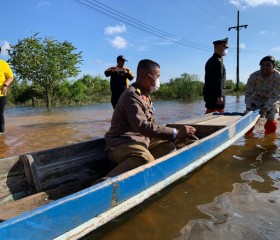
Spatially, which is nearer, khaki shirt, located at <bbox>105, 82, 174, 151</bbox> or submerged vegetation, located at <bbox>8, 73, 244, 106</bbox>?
khaki shirt, located at <bbox>105, 82, 174, 151</bbox>

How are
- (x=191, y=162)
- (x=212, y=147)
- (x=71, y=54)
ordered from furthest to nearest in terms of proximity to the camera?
(x=71, y=54)
(x=212, y=147)
(x=191, y=162)

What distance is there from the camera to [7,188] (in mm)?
2934

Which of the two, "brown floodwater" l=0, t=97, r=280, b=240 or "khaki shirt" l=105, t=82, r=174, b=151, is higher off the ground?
"khaki shirt" l=105, t=82, r=174, b=151

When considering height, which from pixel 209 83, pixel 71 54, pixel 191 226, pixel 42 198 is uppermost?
pixel 71 54

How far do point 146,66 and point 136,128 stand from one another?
697 millimetres

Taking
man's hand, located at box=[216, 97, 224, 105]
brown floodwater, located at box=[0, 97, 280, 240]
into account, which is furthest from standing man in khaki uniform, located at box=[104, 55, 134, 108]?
brown floodwater, located at box=[0, 97, 280, 240]

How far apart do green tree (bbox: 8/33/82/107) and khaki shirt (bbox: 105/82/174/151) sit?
66.5 ft

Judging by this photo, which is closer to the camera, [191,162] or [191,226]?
[191,226]

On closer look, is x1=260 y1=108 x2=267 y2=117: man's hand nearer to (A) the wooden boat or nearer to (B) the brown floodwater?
(B) the brown floodwater

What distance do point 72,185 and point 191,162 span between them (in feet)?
4.56

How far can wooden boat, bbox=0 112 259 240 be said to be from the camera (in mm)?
1849

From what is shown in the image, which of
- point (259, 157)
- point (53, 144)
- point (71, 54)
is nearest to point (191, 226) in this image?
point (259, 157)

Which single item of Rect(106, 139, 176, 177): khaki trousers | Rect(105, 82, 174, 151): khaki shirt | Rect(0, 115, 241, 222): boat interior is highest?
Rect(105, 82, 174, 151): khaki shirt

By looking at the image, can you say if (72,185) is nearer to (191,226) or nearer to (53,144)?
(191,226)
